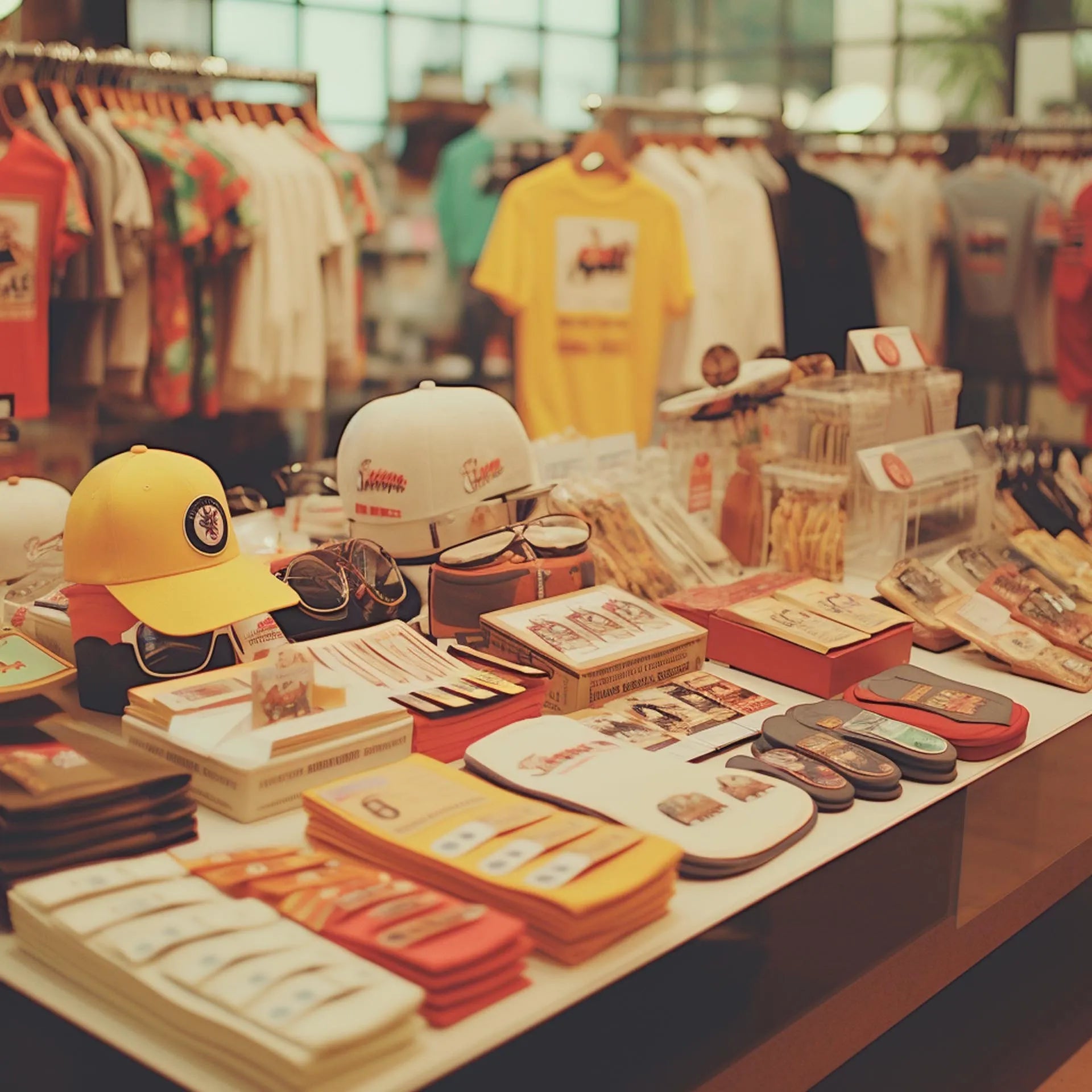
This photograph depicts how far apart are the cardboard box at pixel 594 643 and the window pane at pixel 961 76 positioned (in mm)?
5937

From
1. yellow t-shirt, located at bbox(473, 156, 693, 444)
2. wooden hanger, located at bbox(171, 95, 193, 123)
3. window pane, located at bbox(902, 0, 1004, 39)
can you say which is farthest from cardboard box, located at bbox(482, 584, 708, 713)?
window pane, located at bbox(902, 0, 1004, 39)

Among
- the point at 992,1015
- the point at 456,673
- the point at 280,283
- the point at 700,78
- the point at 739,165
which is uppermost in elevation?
the point at 700,78

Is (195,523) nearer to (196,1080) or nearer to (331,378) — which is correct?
(196,1080)

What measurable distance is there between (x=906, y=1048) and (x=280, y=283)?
3.06 metres

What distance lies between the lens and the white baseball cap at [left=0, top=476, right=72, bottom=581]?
7.66ft

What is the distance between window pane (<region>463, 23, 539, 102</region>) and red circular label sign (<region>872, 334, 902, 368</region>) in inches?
196

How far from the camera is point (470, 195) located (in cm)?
530

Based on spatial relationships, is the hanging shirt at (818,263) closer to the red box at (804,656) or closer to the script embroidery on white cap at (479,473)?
the script embroidery on white cap at (479,473)

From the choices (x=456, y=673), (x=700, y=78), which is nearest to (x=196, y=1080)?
(x=456, y=673)

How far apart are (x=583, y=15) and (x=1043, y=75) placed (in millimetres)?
2865

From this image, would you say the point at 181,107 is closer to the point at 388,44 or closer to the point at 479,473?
the point at 479,473

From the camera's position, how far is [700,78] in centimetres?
858

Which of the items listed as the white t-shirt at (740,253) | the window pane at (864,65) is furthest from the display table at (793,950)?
the window pane at (864,65)

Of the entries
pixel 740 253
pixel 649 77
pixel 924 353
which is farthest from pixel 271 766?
pixel 649 77
